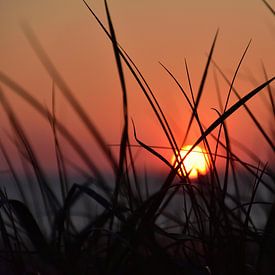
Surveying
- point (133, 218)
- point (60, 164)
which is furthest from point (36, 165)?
point (133, 218)

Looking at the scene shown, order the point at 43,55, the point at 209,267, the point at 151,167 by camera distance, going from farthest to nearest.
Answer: the point at 151,167 → the point at 43,55 → the point at 209,267

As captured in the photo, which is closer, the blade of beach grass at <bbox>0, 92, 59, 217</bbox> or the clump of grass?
the clump of grass

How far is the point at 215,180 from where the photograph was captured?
19.1 inches

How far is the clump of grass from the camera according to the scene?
0.41 metres

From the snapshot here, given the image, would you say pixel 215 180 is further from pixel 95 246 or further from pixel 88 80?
pixel 88 80

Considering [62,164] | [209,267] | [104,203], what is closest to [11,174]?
[62,164]

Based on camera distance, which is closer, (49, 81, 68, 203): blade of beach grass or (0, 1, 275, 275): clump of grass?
(0, 1, 275, 275): clump of grass

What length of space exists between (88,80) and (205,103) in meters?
0.22

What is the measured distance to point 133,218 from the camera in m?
0.44

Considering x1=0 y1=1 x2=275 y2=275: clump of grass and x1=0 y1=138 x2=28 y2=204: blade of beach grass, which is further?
x1=0 y1=138 x2=28 y2=204: blade of beach grass

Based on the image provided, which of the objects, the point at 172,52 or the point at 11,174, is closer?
the point at 11,174

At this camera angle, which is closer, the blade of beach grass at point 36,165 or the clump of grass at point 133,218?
the clump of grass at point 133,218

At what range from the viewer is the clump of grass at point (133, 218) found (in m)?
0.41

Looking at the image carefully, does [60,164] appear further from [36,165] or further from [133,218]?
[133,218]
